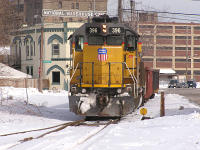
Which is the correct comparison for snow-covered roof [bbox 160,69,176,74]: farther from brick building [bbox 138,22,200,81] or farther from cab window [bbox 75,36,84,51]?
cab window [bbox 75,36,84,51]

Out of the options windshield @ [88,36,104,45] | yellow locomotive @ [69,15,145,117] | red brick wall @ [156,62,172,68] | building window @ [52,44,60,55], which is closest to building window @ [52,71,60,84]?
building window @ [52,44,60,55]

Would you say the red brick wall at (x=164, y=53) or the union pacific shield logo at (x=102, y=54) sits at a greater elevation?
the red brick wall at (x=164, y=53)

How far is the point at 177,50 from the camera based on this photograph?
95.9m

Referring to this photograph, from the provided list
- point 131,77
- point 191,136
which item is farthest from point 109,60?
point 191,136

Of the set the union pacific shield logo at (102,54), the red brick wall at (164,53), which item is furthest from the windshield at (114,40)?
the red brick wall at (164,53)

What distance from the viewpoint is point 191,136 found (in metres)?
8.91

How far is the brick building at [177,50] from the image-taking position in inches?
3703

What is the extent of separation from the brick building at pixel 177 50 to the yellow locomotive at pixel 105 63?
78434 millimetres

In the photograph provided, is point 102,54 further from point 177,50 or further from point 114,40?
point 177,50

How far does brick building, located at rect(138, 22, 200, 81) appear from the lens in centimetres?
9406

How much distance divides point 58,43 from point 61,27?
1.85 m

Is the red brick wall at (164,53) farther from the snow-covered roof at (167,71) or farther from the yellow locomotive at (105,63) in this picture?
the yellow locomotive at (105,63)

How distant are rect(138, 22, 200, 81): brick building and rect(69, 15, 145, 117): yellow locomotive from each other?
257ft

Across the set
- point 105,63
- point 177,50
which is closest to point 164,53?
point 177,50
